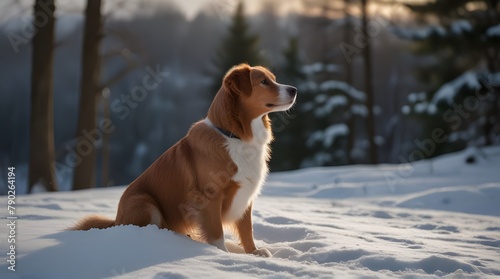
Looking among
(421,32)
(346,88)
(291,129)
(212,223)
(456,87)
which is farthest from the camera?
(291,129)

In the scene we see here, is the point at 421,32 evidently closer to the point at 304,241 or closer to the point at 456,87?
the point at 456,87

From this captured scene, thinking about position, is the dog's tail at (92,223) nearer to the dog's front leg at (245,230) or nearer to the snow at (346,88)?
the dog's front leg at (245,230)

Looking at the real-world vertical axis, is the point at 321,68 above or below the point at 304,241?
above

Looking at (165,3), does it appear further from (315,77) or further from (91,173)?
(91,173)

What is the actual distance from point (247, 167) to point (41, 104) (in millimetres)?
6678

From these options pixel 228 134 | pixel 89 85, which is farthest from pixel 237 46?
pixel 228 134

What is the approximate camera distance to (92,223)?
13.5 ft

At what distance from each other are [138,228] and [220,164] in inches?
33.3

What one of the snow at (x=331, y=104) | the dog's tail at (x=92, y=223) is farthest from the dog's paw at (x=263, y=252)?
the snow at (x=331, y=104)

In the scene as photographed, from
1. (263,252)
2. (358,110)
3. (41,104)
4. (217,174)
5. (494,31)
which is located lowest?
(263,252)

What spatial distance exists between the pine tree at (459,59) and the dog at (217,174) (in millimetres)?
11125

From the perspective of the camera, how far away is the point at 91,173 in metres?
10.2

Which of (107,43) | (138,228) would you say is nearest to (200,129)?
(138,228)

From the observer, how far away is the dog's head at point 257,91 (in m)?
4.16
